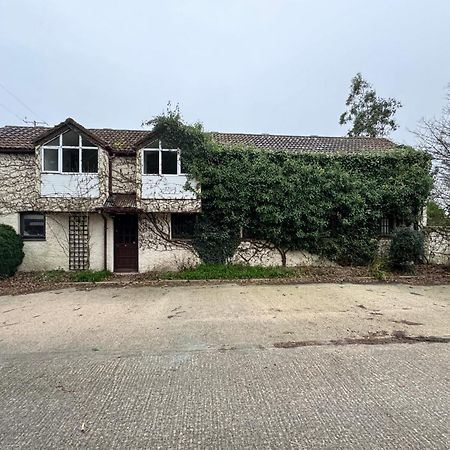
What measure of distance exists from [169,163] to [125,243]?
3797mm

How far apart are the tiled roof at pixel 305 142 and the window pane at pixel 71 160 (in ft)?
19.3

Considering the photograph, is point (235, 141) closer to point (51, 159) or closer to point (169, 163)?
point (169, 163)

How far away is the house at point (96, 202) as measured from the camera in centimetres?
1221

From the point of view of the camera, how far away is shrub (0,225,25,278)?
11141 mm

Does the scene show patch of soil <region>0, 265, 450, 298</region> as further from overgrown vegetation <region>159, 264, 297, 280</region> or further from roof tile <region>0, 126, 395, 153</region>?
roof tile <region>0, 126, 395, 153</region>

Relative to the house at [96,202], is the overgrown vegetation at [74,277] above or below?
below

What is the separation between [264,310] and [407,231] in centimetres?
789

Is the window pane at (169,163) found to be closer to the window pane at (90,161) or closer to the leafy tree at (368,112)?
the window pane at (90,161)

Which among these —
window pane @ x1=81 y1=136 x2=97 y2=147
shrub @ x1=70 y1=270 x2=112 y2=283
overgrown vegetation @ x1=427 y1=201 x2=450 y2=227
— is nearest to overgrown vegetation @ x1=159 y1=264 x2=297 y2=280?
shrub @ x1=70 y1=270 x2=112 y2=283

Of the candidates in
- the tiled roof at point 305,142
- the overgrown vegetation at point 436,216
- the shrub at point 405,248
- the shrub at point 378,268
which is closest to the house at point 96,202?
the shrub at point 378,268

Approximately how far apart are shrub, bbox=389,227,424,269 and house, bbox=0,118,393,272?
2841mm

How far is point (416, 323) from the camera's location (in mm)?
5895

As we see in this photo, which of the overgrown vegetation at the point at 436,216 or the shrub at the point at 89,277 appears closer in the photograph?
the shrub at the point at 89,277

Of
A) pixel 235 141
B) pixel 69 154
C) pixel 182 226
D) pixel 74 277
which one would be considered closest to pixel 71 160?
pixel 69 154
